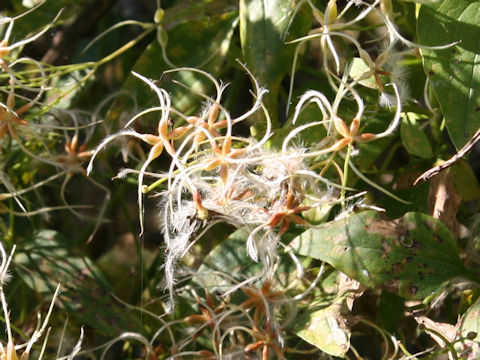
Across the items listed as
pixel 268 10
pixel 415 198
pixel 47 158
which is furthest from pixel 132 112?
pixel 415 198

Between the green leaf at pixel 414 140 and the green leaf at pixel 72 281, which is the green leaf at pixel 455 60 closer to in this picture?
the green leaf at pixel 414 140

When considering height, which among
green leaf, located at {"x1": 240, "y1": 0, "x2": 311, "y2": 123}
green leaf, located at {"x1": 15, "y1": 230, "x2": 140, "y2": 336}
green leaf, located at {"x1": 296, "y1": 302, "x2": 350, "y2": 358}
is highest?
green leaf, located at {"x1": 240, "y1": 0, "x2": 311, "y2": 123}

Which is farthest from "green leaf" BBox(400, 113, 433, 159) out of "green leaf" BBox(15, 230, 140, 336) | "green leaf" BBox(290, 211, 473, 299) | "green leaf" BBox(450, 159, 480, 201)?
"green leaf" BBox(15, 230, 140, 336)

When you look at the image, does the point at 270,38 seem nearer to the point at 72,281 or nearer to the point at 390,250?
the point at 390,250

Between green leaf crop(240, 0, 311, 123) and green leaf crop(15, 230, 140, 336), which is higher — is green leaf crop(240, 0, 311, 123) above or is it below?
above

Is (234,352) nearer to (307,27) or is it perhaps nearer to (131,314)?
(131,314)

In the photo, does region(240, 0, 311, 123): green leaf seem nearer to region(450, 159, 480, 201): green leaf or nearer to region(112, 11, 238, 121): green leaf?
region(112, 11, 238, 121): green leaf
